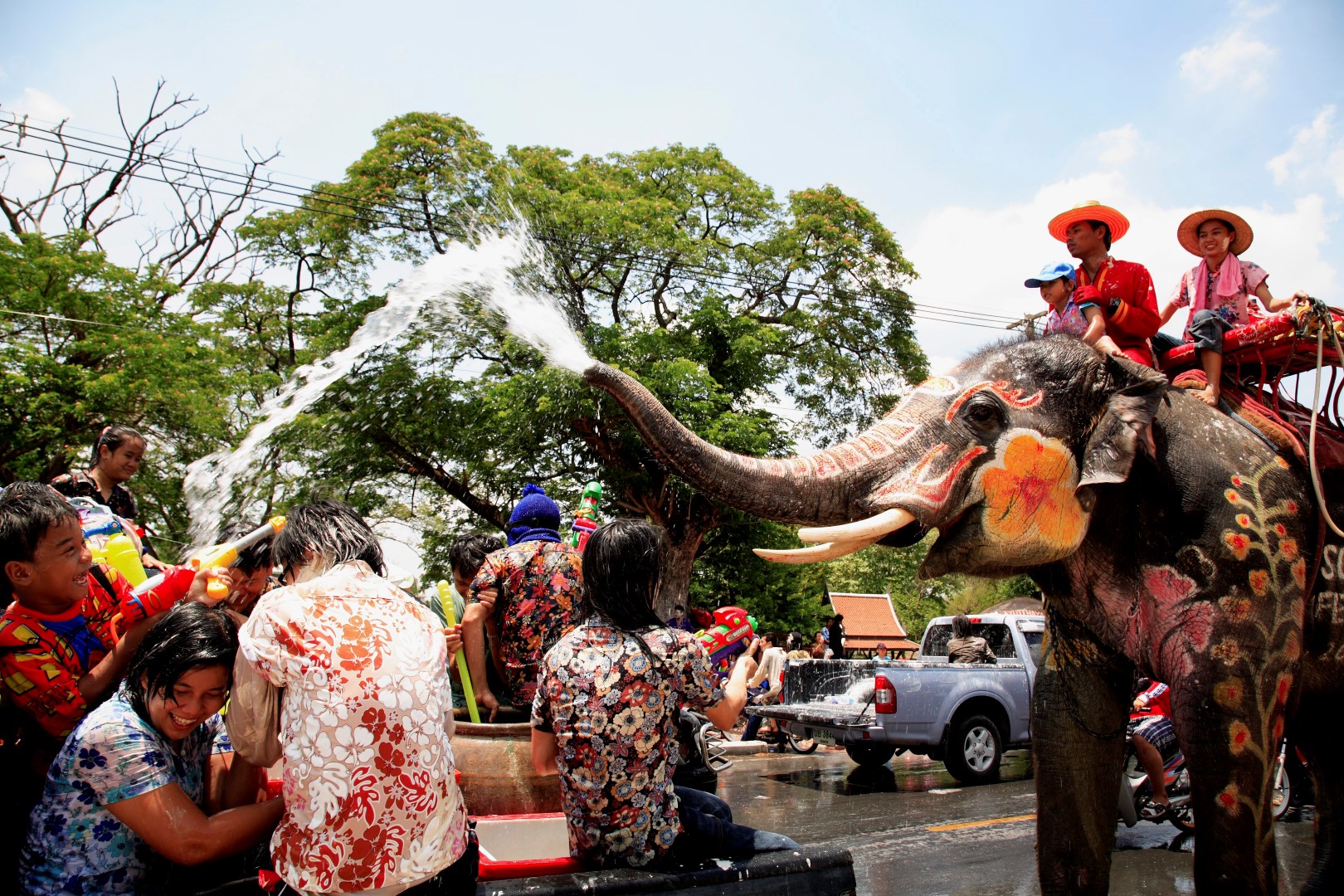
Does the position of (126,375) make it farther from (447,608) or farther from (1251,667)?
(1251,667)

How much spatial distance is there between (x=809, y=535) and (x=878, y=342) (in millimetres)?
20859

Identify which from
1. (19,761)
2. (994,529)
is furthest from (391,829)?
(994,529)

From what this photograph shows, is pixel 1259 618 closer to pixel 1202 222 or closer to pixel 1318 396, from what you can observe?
pixel 1318 396

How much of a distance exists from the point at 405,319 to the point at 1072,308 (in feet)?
45.6

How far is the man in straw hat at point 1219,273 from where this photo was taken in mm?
4676

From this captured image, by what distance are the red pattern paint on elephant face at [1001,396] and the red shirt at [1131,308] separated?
0.87 metres

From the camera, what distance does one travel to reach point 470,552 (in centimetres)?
687

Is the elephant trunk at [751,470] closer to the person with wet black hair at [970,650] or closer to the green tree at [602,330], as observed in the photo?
the person with wet black hair at [970,650]

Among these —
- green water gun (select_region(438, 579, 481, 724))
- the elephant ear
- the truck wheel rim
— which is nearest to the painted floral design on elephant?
the elephant ear

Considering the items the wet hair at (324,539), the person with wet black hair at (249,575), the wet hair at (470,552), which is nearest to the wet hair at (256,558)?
the person with wet black hair at (249,575)

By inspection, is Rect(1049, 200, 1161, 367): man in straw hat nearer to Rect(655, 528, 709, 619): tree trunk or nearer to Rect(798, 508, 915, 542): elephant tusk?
Rect(798, 508, 915, 542): elephant tusk

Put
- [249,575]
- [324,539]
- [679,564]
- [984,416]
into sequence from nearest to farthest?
[324,539] → [984,416] → [249,575] → [679,564]

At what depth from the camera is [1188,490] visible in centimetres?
372

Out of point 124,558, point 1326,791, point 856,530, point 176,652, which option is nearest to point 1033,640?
point 1326,791
